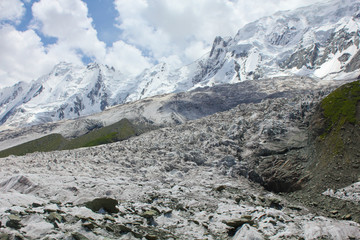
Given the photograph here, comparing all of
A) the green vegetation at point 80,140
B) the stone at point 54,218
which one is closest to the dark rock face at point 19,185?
the stone at point 54,218

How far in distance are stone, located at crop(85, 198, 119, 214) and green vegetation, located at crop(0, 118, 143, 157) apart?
335 ft

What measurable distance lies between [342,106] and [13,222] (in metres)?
46.0

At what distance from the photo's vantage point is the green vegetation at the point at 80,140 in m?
128

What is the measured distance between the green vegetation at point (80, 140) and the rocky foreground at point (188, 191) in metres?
73.7

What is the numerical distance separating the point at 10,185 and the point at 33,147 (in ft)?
398

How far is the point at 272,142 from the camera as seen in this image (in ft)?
148

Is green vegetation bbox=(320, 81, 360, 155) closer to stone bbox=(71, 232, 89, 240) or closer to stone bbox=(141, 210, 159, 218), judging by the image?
stone bbox=(141, 210, 159, 218)

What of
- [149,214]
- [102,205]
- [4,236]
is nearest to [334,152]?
[149,214]

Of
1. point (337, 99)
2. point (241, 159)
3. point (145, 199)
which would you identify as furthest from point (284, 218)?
point (337, 99)

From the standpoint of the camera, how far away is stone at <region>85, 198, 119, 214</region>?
76.4ft

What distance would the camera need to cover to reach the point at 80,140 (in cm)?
13838

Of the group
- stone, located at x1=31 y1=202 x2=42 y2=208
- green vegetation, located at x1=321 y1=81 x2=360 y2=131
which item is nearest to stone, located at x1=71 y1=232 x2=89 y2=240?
stone, located at x1=31 y1=202 x2=42 y2=208

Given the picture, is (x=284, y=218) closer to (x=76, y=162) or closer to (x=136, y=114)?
(x=76, y=162)

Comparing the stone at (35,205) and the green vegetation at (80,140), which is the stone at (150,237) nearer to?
the stone at (35,205)
